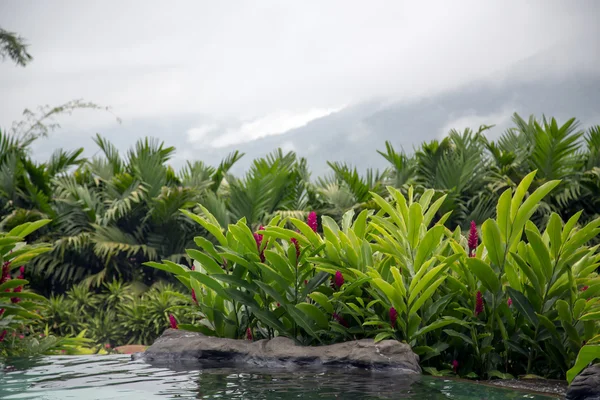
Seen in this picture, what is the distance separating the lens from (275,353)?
358 centimetres

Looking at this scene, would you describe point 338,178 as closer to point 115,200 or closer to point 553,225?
point 115,200

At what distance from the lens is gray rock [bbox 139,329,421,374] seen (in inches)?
129

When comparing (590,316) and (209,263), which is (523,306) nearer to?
(590,316)

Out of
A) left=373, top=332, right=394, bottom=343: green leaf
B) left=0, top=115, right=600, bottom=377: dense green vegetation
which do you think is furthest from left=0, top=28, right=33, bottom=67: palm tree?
left=373, top=332, right=394, bottom=343: green leaf

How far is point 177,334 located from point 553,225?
2.45 meters

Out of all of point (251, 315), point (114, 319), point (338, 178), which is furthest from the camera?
point (338, 178)

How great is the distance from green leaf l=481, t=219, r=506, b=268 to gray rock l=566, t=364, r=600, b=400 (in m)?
0.84

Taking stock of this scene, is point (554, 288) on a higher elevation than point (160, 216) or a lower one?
lower

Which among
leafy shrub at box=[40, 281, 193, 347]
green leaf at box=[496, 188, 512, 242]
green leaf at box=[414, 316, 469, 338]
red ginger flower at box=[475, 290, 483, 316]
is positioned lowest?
leafy shrub at box=[40, 281, 193, 347]

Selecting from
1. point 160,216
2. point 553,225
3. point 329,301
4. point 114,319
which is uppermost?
point 160,216

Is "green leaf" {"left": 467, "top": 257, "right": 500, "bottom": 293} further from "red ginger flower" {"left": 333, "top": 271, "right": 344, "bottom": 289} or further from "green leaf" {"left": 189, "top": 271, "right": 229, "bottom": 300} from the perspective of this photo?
"green leaf" {"left": 189, "top": 271, "right": 229, "bottom": 300}

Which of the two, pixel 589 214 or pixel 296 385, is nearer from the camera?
pixel 296 385

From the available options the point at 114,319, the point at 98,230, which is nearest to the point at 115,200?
the point at 98,230

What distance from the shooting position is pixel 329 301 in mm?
→ 3660
